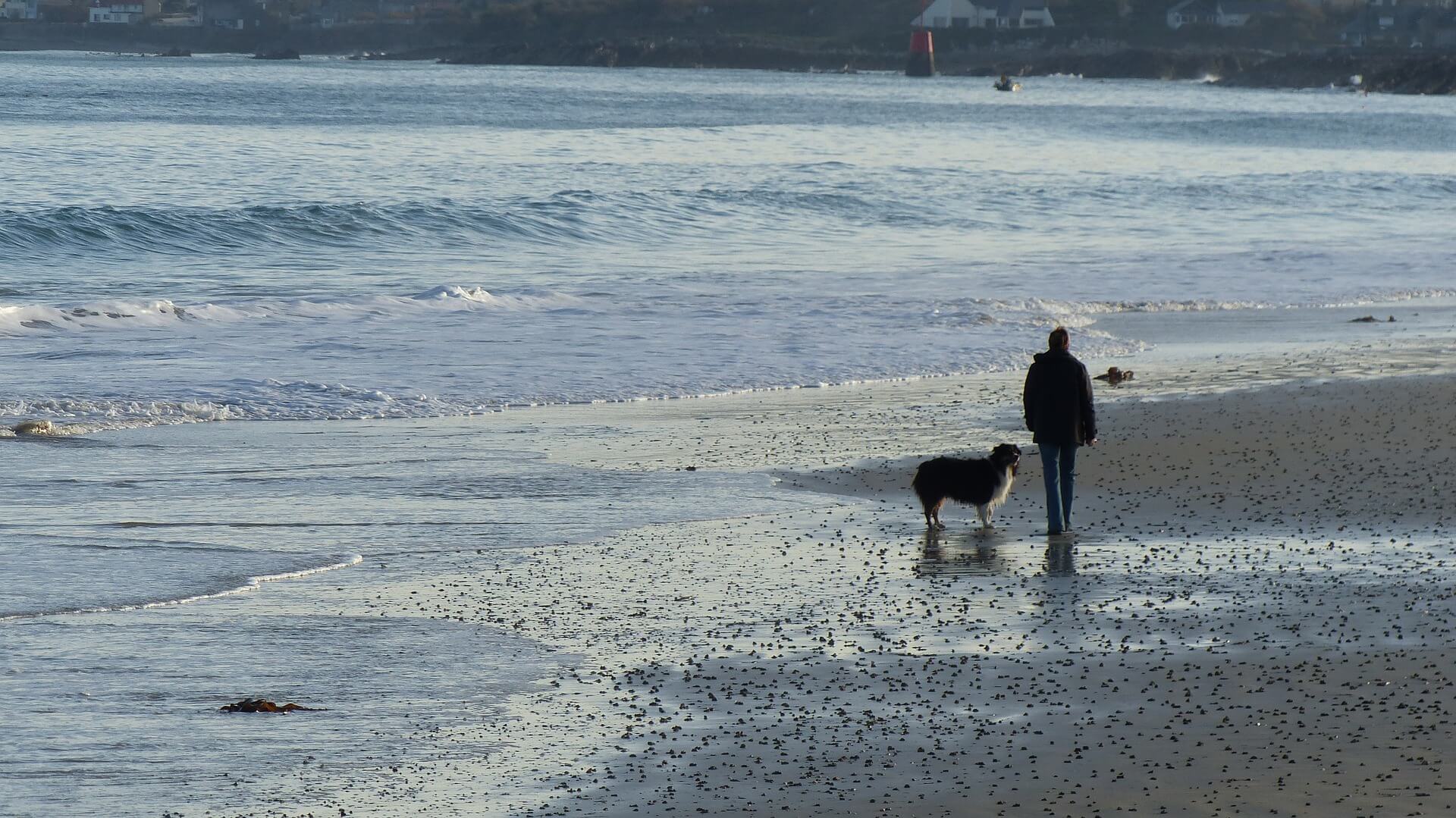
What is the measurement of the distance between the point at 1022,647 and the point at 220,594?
391 cm

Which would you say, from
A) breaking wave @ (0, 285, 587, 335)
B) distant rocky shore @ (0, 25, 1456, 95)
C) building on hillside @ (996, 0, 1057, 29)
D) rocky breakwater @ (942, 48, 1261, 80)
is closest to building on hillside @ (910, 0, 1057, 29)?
building on hillside @ (996, 0, 1057, 29)

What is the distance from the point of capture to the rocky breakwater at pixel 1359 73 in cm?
12194

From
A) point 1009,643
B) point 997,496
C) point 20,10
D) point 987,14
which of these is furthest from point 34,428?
point 20,10

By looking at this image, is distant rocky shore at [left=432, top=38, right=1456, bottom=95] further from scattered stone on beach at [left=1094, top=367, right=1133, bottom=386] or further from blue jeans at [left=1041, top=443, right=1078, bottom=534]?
blue jeans at [left=1041, top=443, right=1078, bottom=534]

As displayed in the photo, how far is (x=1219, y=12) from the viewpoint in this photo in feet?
588

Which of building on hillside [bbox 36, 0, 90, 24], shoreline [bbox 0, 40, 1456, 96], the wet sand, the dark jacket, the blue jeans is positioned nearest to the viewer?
the wet sand

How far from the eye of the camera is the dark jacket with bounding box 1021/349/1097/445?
1048 centimetres

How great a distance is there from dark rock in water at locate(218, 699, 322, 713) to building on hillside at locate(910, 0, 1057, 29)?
185770 millimetres

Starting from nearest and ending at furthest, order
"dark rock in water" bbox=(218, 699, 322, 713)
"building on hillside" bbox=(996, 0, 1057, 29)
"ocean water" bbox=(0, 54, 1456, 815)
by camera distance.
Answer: "dark rock in water" bbox=(218, 699, 322, 713) → "ocean water" bbox=(0, 54, 1456, 815) → "building on hillside" bbox=(996, 0, 1057, 29)

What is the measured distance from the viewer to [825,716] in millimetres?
6676

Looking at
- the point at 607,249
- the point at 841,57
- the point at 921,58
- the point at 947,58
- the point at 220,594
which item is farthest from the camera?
the point at 947,58

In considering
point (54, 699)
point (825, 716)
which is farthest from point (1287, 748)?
point (54, 699)

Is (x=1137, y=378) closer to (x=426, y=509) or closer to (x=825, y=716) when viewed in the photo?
(x=426, y=509)

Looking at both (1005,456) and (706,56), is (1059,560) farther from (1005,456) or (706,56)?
(706,56)
